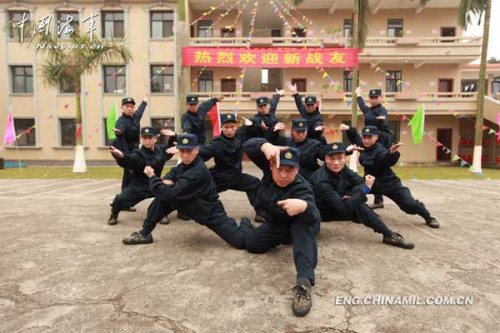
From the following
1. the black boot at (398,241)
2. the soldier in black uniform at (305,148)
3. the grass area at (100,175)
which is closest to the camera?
the black boot at (398,241)

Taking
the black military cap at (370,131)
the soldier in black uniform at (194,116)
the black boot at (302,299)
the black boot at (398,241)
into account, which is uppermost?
the soldier in black uniform at (194,116)

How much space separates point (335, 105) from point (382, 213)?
14391mm

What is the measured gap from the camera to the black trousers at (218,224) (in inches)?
148

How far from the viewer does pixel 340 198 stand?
3.81 meters

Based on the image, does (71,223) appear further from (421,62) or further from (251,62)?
(421,62)

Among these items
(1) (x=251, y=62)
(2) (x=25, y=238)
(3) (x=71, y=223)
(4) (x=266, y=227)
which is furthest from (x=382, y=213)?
(1) (x=251, y=62)

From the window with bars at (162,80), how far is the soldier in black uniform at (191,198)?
17.7 metres

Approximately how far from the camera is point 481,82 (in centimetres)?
1453

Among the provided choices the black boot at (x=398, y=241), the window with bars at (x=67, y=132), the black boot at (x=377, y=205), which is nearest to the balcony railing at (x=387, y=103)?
the window with bars at (x=67, y=132)

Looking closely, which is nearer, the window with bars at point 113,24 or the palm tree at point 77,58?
the palm tree at point 77,58

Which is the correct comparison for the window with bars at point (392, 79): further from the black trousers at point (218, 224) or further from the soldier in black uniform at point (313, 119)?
the black trousers at point (218, 224)

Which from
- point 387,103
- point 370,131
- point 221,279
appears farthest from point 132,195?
point 387,103

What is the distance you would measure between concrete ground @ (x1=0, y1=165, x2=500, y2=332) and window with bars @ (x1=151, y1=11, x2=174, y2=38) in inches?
704

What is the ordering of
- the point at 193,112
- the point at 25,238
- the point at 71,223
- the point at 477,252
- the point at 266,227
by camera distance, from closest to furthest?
the point at 266,227 < the point at 477,252 < the point at 25,238 < the point at 71,223 < the point at 193,112
